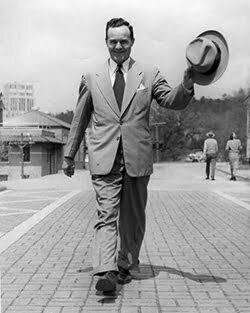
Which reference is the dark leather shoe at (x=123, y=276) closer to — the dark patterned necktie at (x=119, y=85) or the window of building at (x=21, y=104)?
the dark patterned necktie at (x=119, y=85)

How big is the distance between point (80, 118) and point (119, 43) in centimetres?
73

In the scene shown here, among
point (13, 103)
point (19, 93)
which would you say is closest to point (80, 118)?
point (19, 93)

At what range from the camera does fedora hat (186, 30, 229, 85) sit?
15.2 ft

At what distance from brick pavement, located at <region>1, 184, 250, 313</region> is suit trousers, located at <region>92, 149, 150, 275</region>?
11.1 inches

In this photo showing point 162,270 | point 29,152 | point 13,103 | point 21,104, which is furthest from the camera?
point 29,152

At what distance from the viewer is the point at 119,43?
522cm

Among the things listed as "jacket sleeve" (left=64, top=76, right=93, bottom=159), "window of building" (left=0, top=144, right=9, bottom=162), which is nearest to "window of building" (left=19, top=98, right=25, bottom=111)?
"window of building" (left=0, top=144, right=9, bottom=162)

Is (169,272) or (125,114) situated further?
(169,272)

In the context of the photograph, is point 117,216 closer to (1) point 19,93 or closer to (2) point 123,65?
(2) point 123,65

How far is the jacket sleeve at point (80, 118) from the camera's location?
5.38m

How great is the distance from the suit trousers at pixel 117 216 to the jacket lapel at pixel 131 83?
0.41 metres

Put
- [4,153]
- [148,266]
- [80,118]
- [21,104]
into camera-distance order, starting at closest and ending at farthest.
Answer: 1. [80,118]
2. [148,266]
3. [21,104]
4. [4,153]

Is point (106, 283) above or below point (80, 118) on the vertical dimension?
below

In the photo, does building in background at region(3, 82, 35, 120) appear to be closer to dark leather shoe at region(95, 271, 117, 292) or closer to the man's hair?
the man's hair
